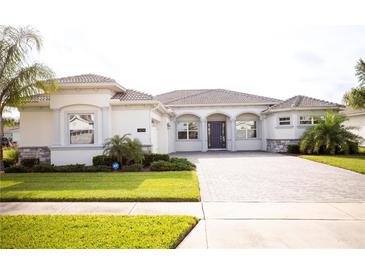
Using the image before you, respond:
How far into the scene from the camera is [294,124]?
787 inches

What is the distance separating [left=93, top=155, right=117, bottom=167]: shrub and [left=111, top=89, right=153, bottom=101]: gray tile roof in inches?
128

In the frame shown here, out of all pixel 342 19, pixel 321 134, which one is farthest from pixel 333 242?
pixel 321 134

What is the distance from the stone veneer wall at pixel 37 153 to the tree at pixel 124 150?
4265 millimetres

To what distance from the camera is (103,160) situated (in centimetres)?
1248

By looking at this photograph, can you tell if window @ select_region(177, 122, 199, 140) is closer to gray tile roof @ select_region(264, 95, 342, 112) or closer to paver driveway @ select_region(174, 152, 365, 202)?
gray tile roof @ select_region(264, 95, 342, 112)

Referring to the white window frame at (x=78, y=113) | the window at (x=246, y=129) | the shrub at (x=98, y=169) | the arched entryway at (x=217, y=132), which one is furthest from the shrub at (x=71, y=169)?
the window at (x=246, y=129)

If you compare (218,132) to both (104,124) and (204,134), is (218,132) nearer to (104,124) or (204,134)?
(204,134)

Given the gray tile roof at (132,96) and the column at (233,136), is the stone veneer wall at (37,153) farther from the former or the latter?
the column at (233,136)

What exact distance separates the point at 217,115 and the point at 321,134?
909cm

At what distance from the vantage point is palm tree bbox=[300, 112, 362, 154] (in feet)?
57.5

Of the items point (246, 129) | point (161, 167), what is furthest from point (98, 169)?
point (246, 129)

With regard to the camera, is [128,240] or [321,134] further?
[321,134]

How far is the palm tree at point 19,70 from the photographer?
34.9 feet

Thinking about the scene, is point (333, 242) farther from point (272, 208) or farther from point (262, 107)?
point (262, 107)
